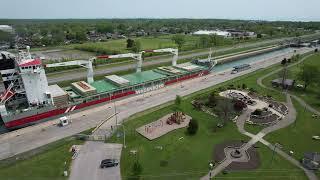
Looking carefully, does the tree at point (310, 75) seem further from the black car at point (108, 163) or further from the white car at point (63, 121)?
the white car at point (63, 121)

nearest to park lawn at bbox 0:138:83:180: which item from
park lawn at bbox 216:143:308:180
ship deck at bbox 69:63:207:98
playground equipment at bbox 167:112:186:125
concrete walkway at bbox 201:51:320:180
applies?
playground equipment at bbox 167:112:186:125

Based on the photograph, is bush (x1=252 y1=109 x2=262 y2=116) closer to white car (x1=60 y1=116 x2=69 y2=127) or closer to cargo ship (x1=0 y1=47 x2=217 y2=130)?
cargo ship (x1=0 y1=47 x2=217 y2=130)

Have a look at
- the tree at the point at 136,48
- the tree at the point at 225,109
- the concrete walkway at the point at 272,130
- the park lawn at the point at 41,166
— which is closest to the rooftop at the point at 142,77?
the tree at the point at 225,109

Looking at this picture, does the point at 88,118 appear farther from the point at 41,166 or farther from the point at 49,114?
the point at 41,166

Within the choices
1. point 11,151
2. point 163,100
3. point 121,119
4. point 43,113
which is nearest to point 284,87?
point 163,100

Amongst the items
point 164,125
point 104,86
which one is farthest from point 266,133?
point 104,86

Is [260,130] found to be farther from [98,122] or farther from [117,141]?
[98,122]
